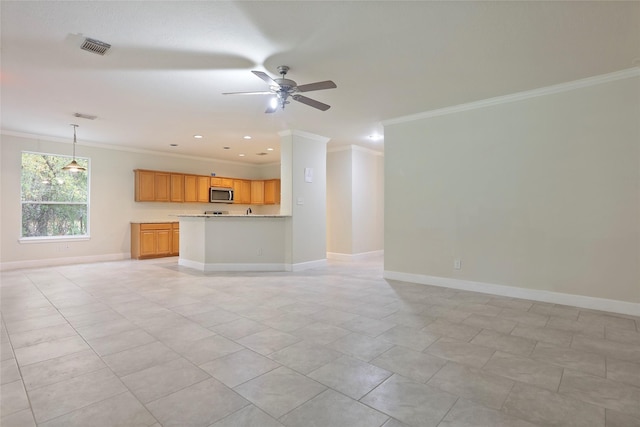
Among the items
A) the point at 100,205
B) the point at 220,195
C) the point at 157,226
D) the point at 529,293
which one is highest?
the point at 220,195

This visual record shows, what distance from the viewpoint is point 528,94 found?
160 inches

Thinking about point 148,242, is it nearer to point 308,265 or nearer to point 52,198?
point 52,198

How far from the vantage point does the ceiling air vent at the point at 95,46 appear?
2.88 meters

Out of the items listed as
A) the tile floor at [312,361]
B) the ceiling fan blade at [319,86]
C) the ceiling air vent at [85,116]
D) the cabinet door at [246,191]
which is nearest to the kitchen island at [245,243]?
the tile floor at [312,361]

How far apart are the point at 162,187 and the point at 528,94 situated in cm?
770

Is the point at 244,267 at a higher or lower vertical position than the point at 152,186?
lower

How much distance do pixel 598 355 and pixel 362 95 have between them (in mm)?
3520

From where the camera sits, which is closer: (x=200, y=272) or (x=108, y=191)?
(x=200, y=272)

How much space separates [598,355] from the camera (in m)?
2.55

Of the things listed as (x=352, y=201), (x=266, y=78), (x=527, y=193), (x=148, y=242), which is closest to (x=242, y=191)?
(x=148, y=242)

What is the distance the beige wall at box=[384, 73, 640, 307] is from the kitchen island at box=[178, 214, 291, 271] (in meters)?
2.04

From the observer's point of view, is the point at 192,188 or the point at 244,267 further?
the point at 192,188

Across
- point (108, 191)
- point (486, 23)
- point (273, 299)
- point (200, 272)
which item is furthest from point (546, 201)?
point (108, 191)

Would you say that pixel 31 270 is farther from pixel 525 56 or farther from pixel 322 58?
pixel 525 56
